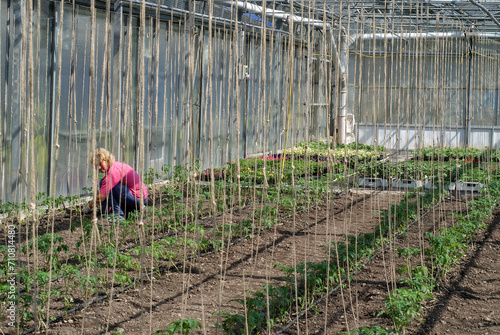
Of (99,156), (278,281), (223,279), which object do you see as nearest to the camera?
(99,156)

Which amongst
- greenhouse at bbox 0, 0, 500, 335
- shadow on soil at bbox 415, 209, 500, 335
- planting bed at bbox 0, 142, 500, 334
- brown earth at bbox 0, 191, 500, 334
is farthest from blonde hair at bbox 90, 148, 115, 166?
shadow on soil at bbox 415, 209, 500, 335

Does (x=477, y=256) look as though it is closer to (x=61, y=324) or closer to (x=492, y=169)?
(x=61, y=324)

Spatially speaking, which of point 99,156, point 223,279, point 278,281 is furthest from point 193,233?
point 99,156

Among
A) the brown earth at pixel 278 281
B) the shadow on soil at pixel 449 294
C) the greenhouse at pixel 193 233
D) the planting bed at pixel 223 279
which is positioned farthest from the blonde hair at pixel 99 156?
the shadow on soil at pixel 449 294

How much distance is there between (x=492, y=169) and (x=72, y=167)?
5.98m

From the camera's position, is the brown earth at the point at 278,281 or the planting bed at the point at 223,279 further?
the brown earth at the point at 278,281

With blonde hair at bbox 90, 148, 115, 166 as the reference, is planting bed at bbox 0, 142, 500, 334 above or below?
below

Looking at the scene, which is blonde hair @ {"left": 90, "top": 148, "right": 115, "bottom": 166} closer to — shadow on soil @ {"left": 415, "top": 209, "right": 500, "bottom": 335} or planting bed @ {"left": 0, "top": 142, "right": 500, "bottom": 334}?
planting bed @ {"left": 0, "top": 142, "right": 500, "bottom": 334}

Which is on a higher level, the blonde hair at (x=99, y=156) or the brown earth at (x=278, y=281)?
the blonde hair at (x=99, y=156)

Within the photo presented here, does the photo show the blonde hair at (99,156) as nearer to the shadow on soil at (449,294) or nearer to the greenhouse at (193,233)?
the greenhouse at (193,233)

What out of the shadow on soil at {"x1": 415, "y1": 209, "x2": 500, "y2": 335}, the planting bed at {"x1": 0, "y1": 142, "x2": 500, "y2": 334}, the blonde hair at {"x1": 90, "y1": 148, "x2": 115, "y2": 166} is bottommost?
the shadow on soil at {"x1": 415, "y1": 209, "x2": 500, "y2": 335}

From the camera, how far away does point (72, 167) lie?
6.30m

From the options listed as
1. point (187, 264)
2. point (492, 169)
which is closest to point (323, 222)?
point (187, 264)

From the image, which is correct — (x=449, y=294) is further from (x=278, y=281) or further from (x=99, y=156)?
(x=99, y=156)
